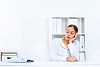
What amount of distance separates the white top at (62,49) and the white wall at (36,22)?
13cm

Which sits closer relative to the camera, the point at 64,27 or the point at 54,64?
the point at 54,64

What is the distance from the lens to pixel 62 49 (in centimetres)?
298

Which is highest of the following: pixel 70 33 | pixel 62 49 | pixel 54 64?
pixel 70 33

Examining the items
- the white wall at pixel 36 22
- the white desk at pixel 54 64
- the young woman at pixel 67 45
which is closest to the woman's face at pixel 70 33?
the young woman at pixel 67 45

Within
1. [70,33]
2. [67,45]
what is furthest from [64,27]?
[67,45]

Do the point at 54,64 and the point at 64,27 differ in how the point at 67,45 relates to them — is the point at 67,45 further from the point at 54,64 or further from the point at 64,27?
the point at 54,64

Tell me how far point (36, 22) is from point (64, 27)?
367 mm

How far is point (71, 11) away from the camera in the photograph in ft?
10.0

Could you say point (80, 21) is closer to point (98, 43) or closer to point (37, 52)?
point (98, 43)

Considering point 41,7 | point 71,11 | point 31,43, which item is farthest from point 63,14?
point 31,43

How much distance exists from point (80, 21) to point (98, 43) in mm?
378

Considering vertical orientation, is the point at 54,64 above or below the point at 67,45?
below

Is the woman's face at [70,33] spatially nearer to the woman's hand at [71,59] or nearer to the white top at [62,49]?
the white top at [62,49]

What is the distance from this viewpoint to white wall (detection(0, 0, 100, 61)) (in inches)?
118
